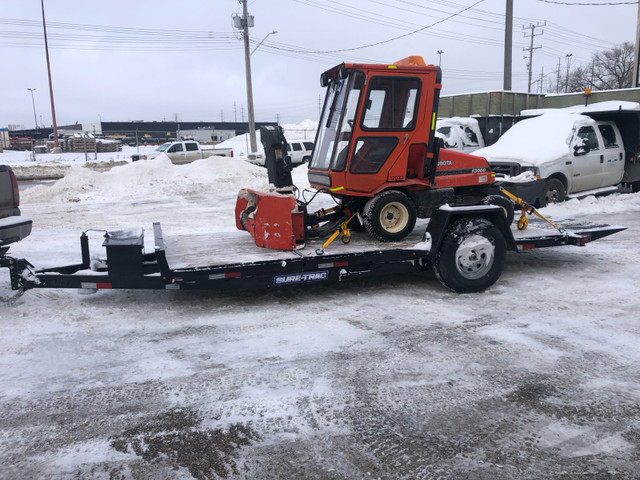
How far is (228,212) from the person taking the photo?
13055 mm

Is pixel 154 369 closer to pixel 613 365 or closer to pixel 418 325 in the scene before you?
pixel 418 325

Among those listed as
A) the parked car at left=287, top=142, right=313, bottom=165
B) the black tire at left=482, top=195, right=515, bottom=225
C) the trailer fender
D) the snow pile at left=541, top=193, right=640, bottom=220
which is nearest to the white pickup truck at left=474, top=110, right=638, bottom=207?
the snow pile at left=541, top=193, right=640, bottom=220

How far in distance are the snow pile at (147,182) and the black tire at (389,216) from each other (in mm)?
11883

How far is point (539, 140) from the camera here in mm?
12305

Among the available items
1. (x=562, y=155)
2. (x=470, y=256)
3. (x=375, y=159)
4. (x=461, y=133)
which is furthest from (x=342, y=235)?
(x=461, y=133)

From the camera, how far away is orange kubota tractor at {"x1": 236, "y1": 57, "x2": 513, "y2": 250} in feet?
19.5

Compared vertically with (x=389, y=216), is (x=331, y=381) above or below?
below

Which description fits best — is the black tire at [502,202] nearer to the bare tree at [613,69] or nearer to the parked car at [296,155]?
the parked car at [296,155]

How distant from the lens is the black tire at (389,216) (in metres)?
6.20

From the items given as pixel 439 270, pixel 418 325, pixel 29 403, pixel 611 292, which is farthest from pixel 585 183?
pixel 29 403

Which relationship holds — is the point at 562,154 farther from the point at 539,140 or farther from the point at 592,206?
the point at 592,206

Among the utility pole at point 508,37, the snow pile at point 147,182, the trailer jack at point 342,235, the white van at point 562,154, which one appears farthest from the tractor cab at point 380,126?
the utility pole at point 508,37

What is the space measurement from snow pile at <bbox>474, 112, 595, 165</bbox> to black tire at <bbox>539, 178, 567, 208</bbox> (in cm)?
58

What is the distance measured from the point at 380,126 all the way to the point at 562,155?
7401mm
